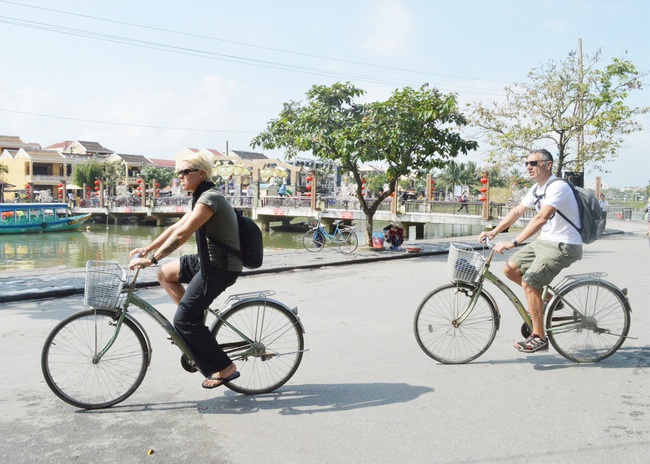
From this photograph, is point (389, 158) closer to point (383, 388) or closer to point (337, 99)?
point (337, 99)

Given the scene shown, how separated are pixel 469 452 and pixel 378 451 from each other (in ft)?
1.52

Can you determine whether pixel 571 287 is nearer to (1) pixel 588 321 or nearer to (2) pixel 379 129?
(1) pixel 588 321

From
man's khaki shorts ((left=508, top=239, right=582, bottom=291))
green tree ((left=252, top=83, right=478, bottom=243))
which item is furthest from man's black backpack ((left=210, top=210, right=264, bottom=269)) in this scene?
green tree ((left=252, top=83, right=478, bottom=243))

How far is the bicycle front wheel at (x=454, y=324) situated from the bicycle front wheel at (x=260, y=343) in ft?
3.65

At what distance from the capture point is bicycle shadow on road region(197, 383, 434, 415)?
349 cm

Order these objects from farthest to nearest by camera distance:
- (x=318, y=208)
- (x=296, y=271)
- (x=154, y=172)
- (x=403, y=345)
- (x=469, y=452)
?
(x=154, y=172)
(x=318, y=208)
(x=296, y=271)
(x=403, y=345)
(x=469, y=452)

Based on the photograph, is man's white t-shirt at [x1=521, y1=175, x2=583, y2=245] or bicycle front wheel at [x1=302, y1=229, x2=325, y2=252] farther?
bicycle front wheel at [x1=302, y1=229, x2=325, y2=252]

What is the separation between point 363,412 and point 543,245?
1884mm

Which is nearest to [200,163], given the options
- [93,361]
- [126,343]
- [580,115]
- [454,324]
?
[126,343]

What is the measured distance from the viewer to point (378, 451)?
2912mm

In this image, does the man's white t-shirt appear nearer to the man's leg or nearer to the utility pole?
the man's leg

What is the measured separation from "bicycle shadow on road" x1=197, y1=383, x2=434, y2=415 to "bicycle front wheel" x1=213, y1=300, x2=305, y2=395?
95mm

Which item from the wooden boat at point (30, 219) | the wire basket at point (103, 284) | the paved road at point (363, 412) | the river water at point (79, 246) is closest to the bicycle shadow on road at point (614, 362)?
the paved road at point (363, 412)

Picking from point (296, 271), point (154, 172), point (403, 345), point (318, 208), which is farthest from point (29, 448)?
point (154, 172)
